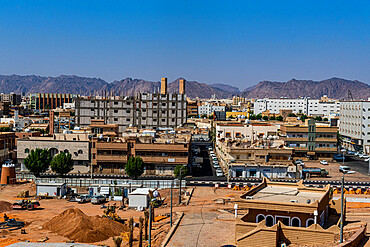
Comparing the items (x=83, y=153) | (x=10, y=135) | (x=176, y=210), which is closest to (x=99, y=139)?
(x=83, y=153)

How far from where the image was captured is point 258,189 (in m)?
38.2

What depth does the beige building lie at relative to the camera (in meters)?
74.9

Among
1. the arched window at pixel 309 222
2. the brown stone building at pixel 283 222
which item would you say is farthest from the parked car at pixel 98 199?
the arched window at pixel 309 222

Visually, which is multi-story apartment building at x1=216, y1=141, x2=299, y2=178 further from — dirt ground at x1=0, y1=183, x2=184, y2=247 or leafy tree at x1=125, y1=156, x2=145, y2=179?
dirt ground at x1=0, y1=183, x2=184, y2=247

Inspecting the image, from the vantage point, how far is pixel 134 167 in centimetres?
6631

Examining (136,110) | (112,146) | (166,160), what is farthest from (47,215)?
(136,110)

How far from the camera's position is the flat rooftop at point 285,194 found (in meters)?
34.4

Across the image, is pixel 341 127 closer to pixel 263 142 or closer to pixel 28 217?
pixel 263 142

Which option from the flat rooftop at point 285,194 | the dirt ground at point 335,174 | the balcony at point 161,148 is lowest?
the dirt ground at point 335,174

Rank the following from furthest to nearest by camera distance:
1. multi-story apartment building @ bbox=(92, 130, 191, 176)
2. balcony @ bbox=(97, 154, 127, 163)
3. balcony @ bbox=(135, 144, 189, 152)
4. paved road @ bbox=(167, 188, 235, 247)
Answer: balcony @ bbox=(97, 154, 127, 163) → multi-story apartment building @ bbox=(92, 130, 191, 176) → balcony @ bbox=(135, 144, 189, 152) → paved road @ bbox=(167, 188, 235, 247)

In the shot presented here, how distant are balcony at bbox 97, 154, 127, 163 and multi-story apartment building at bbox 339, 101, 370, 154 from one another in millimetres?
62672

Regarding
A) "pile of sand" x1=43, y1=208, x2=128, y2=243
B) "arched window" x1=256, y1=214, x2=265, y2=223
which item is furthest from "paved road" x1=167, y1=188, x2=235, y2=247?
"pile of sand" x1=43, y1=208, x2=128, y2=243

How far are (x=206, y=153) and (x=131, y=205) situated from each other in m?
53.2

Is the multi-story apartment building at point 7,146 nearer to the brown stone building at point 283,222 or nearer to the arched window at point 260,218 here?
the brown stone building at point 283,222
